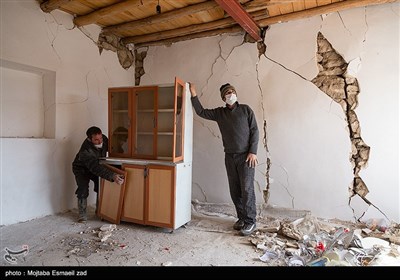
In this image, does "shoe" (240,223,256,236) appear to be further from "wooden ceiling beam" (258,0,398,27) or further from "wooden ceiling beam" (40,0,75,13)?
"wooden ceiling beam" (40,0,75,13)

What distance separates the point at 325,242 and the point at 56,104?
324 cm

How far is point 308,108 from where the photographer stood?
321 centimetres

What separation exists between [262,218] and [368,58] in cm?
214

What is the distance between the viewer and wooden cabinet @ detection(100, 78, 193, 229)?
2752 mm

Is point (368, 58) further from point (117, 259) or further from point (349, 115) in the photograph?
point (117, 259)

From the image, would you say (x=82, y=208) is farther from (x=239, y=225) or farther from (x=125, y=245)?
(x=239, y=225)

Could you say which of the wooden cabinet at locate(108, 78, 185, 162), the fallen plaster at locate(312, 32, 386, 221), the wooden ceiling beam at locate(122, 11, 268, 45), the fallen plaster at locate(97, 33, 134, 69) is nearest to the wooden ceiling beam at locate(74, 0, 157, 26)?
the fallen plaster at locate(97, 33, 134, 69)

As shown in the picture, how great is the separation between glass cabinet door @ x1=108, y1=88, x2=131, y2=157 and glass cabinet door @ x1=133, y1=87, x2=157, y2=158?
10 cm

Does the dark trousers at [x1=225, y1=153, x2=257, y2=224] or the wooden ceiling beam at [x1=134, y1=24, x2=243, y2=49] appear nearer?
the dark trousers at [x1=225, y1=153, x2=257, y2=224]

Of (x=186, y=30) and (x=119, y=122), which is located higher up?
(x=186, y=30)

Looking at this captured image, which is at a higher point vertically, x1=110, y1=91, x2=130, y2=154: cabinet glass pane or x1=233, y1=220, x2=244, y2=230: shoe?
x1=110, y1=91, x2=130, y2=154: cabinet glass pane

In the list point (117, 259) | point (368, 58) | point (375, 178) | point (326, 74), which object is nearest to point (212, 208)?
point (117, 259)

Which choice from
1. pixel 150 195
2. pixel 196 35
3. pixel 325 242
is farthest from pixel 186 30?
pixel 325 242
